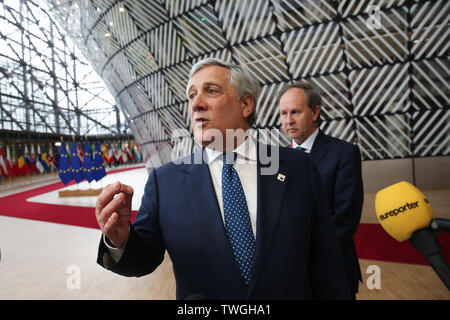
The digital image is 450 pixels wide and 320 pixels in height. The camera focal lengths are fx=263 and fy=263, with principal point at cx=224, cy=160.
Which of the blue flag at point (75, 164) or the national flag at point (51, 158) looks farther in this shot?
the national flag at point (51, 158)

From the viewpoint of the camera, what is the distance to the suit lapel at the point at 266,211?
3.20ft

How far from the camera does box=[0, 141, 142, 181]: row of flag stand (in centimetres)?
1330

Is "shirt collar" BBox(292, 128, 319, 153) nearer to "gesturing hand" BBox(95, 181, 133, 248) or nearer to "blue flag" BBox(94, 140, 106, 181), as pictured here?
"gesturing hand" BBox(95, 181, 133, 248)

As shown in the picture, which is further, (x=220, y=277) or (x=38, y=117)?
(x=38, y=117)

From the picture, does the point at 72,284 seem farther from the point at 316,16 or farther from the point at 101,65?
the point at 101,65

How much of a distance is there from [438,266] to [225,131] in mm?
957

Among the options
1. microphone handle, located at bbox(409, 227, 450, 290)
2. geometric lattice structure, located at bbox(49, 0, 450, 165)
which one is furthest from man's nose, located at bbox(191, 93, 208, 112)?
geometric lattice structure, located at bbox(49, 0, 450, 165)

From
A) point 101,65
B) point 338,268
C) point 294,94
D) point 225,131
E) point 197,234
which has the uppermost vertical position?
point 101,65

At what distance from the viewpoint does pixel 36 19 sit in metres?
27.2

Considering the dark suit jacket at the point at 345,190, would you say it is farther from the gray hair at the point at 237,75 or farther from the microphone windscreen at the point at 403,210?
the gray hair at the point at 237,75

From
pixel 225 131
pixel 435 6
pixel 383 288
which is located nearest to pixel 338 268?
pixel 225 131

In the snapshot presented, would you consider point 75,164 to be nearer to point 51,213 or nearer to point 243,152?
point 51,213

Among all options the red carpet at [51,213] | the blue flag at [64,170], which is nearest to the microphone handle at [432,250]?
the red carpet at [51,213]

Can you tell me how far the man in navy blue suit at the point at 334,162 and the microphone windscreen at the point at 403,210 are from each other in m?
0.31
